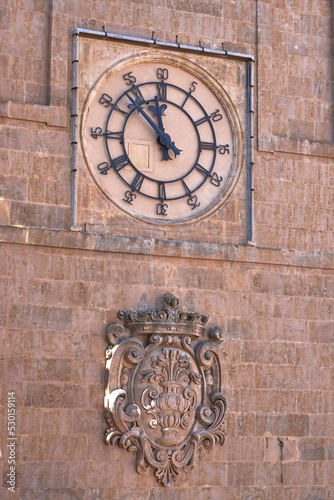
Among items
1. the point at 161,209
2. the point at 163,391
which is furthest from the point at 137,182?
the point at 163,391

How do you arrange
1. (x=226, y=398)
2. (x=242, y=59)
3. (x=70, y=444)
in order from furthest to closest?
(x=242, y=59) → (x=226, y=398) → (x=70, y=444)

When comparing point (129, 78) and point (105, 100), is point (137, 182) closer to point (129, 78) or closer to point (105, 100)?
point (105, 100)

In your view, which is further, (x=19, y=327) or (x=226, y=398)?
(x=226, y=398)

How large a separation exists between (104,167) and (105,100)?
3.20ft

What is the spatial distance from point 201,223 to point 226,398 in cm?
253

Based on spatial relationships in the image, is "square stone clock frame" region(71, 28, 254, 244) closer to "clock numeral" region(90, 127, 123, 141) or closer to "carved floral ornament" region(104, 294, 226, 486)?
"clock numeral" region(90, 127, 123, 141)

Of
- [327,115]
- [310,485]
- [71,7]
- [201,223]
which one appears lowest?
[310,485]

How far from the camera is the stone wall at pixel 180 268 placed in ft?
48.2

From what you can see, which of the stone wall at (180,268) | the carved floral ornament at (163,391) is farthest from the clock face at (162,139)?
the carved floral ornament at (163,391)

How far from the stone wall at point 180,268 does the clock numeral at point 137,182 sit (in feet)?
1.54

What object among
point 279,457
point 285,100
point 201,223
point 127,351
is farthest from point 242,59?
point 279,457

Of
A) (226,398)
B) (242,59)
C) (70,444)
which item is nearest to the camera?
(70,444)

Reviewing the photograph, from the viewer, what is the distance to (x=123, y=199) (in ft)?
51.7

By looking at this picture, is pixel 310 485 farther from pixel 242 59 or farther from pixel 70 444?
pixel 242 59
